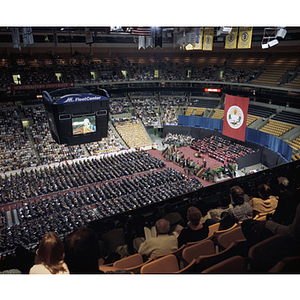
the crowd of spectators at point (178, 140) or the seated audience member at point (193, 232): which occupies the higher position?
the seated audience member at point (193, 232)

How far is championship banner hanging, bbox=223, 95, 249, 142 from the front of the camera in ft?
81.7

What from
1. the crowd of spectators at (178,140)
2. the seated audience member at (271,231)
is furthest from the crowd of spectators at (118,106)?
the seated audience member at (271,231)

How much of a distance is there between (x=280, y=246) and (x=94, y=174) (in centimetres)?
2185

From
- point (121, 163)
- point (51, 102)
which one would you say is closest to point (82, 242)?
point (51, 102)

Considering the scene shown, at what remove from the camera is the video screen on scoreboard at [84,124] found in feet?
41.9

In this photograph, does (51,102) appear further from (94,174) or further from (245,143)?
(245,143)

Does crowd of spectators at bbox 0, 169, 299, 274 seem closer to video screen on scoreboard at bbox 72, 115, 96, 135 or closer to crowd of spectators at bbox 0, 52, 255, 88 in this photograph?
video screen on scoreboard at bbox 72, 115, 96, 135

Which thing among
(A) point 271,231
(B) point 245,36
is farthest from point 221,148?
(A) point 271,231

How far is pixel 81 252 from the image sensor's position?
3115mm

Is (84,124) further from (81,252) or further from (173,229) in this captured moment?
(81,252)

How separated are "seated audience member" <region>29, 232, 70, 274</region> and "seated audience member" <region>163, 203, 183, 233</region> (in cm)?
227

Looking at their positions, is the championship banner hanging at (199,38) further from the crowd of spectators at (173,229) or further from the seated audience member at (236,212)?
the seated audience member at (236,212)

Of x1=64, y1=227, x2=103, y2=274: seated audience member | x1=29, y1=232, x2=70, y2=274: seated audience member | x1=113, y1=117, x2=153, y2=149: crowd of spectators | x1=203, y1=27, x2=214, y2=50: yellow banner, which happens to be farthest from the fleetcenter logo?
x1=29, y1=232, x2=70, y2=274: seated audience member

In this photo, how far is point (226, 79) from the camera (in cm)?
3916
